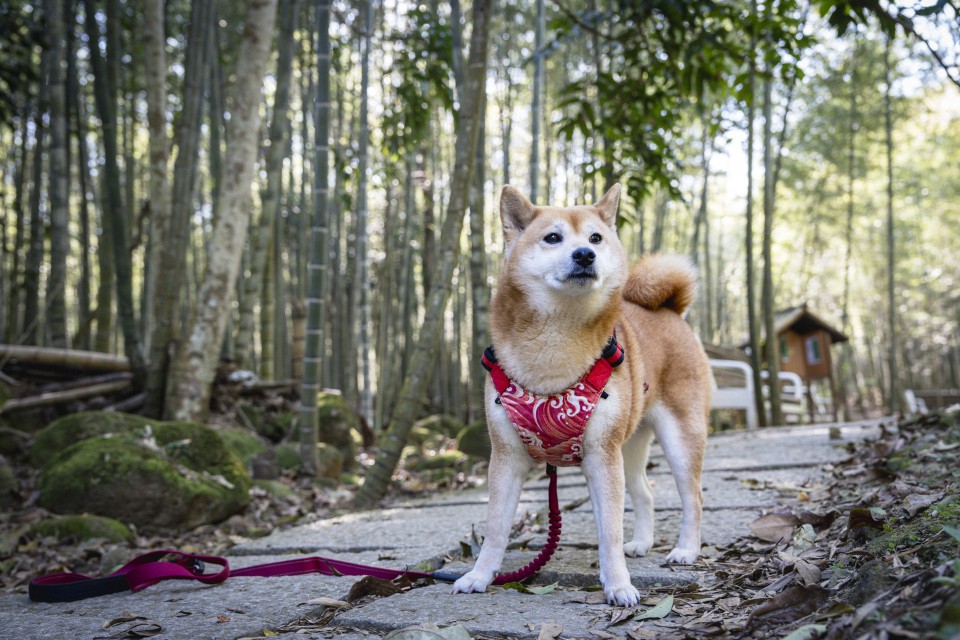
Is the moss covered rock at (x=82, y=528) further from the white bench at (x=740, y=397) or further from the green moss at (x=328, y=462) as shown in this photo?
the white bench at (x=740, y=397)

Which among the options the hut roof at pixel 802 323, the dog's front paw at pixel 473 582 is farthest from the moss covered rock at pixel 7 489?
the hut roof at pixel 802 323

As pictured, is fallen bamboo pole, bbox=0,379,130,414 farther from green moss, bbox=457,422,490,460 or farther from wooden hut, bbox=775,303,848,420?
wooden hut, bbox=775,303,848,420

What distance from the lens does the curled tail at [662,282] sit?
3191 millimetres

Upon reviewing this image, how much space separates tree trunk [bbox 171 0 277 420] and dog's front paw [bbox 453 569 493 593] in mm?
4306

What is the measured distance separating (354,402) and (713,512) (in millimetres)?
11405

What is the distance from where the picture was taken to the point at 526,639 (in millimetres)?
1838

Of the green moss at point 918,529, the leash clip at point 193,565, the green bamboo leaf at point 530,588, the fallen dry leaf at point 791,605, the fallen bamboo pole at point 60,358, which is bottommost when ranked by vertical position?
the leash clip at point 193,565

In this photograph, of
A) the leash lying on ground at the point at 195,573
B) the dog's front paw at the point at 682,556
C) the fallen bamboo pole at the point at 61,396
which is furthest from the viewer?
the fallen bamboo pole at the point at 61,396

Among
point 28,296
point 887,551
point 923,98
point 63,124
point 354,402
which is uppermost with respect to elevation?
point 923,98

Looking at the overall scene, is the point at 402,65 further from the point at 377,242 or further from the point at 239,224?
the point at 377,242

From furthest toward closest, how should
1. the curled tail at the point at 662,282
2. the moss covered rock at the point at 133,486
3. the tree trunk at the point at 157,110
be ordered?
A: the tree trunk at the point at 157,110 → the moss covered rock at the point at 133,486 → the curled tail at the point at 662,282

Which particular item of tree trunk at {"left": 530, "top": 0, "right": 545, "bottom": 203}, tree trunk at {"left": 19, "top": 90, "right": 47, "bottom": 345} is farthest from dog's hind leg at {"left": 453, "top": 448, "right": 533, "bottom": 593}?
tree trunk at {"left": 19, "top": 90, "right": 47, "bottom": 345}

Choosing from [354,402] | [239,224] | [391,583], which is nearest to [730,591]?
[391,583]

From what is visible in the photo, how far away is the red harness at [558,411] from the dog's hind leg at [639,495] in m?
0.62
